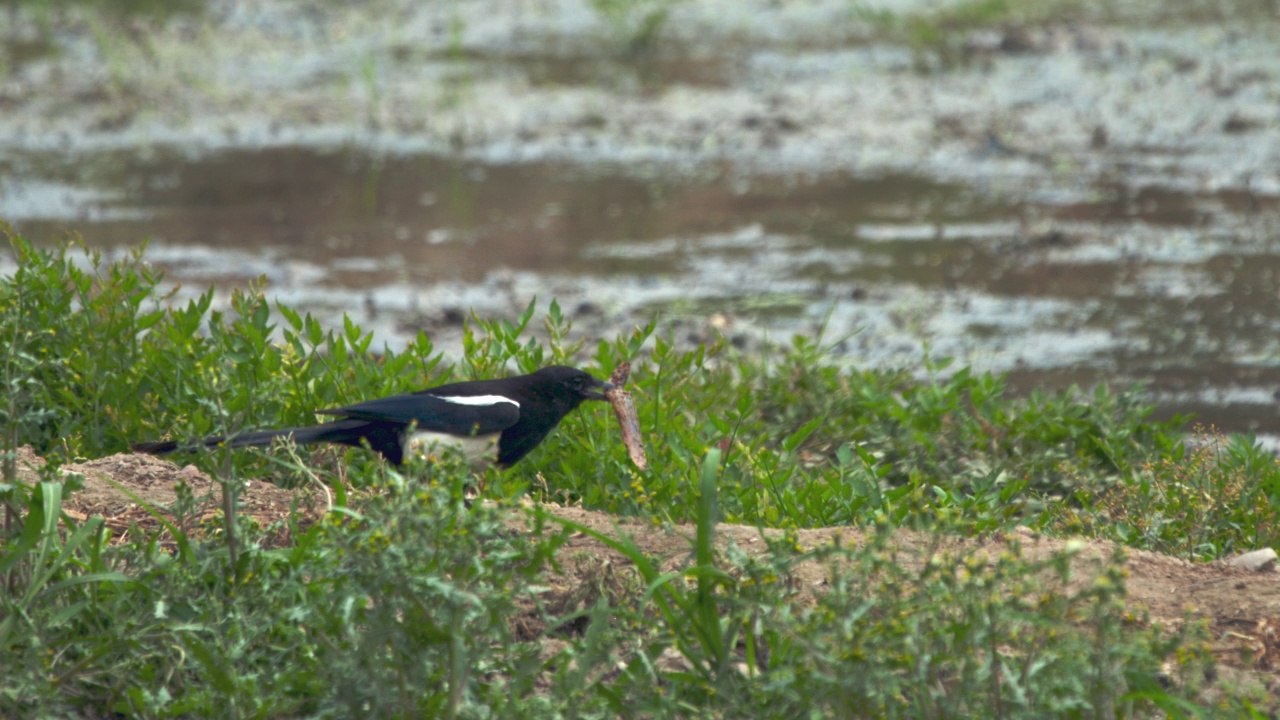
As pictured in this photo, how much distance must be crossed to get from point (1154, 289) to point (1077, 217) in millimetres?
1127

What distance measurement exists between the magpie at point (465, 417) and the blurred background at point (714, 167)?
1277 mm

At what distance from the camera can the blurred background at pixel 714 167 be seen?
700 cm

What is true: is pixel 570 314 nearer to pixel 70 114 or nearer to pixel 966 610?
pixel 966 610

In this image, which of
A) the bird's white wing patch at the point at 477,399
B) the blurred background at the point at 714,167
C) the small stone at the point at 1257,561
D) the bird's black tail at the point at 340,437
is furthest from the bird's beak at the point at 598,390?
the small stone at the point at 1257,561

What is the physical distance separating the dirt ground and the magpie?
14 cm

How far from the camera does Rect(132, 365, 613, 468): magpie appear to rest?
409 centimetres

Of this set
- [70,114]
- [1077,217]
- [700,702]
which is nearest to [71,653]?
[700,702]

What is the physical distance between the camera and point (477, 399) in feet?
13.6

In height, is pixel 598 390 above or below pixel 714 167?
below

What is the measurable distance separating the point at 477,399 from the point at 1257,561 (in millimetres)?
1967

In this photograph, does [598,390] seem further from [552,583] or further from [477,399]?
[552,583]

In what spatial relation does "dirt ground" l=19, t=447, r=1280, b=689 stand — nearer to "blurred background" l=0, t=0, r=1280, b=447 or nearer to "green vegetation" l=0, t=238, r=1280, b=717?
"green vegetation" l=0, t=238, r=1280, b=717

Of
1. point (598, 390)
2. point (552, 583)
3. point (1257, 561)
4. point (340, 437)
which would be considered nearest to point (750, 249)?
point (598, 390)

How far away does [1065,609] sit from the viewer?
2.91m
